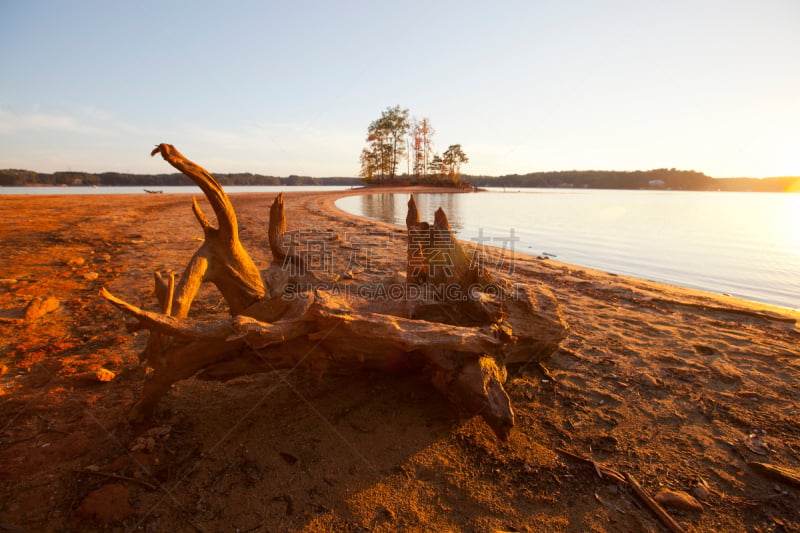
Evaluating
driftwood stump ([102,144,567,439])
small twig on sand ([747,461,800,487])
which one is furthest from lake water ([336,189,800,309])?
driftwood stump ([102,144,567,439])

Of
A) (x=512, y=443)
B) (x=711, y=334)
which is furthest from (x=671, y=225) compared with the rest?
(x=512, y=443)

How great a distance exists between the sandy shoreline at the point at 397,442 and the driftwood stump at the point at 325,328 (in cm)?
28

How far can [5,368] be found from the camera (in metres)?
2.69

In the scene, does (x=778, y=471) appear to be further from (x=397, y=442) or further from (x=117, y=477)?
(x=117, y=477)

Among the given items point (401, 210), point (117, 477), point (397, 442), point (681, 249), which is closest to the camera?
point (117, 477)

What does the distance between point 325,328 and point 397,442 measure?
0.84 meters

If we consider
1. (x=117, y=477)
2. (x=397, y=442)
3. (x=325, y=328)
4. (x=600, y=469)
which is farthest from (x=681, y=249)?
(x=117, y=477)

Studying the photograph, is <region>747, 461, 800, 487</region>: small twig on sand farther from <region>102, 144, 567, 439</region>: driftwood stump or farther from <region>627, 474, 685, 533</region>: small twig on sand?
<region>102, 144, 567, 439</region>: driftwood stump

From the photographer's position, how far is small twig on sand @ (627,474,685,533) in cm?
166

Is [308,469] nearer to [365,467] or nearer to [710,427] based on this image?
[365,467]

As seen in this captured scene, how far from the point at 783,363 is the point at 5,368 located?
6.79 meters

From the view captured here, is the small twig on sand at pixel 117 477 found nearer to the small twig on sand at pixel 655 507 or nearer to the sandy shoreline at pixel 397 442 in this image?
the sandy shoreline at pixel 397 442

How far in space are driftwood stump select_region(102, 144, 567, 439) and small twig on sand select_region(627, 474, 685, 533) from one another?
2.31 feet

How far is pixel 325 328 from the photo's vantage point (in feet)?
6.83
